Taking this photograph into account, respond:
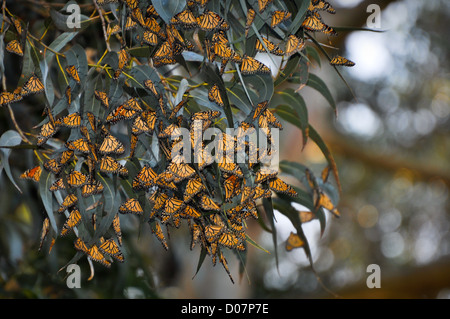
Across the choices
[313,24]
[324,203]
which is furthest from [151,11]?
[324,203]

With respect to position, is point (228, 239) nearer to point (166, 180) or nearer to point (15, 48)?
point (166, 180)

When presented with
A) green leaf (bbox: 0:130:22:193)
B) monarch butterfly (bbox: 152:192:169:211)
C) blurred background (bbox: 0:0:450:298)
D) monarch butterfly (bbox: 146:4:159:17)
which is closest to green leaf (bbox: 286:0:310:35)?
monarch butterfly (bbox: 146:4:159:17)

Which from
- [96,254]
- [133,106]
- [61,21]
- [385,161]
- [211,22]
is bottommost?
[96,254]

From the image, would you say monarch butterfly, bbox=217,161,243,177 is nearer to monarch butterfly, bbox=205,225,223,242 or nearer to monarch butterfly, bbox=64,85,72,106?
monarch butterfly, bbox=205,225,223,242

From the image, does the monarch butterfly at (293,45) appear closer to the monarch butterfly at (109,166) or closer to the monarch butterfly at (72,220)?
the monarch butterfly at (109,166)

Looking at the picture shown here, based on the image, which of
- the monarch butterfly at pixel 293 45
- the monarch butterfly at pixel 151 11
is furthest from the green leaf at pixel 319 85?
the monarch butterfly at pixel 151 11
